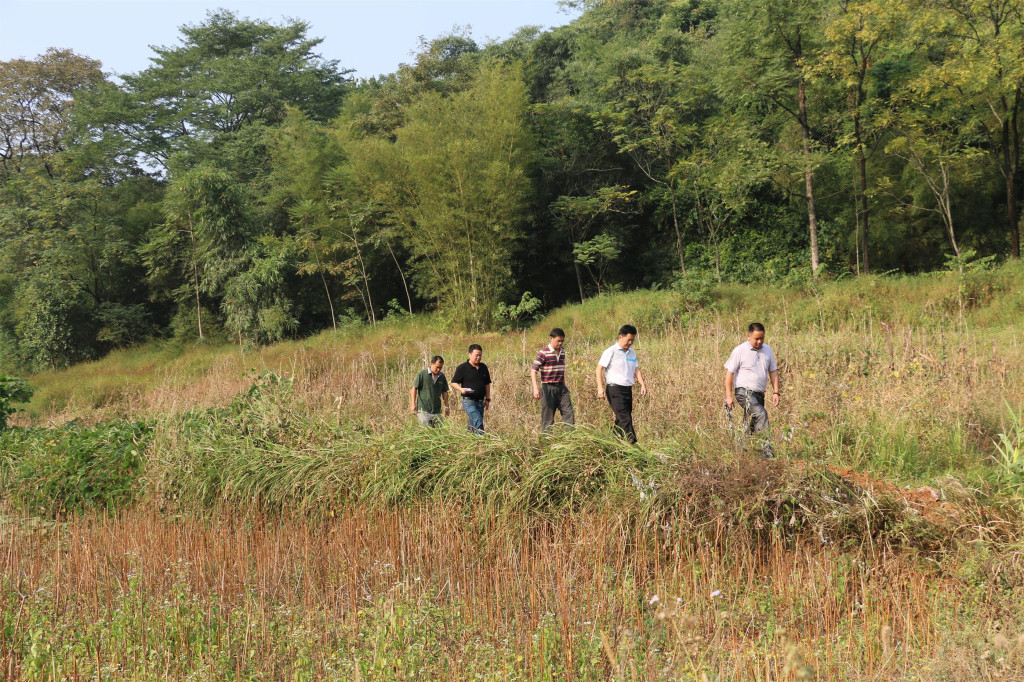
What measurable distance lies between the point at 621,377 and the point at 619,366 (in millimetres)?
114

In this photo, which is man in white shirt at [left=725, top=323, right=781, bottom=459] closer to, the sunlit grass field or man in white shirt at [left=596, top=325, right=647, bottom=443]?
the sunlit grass field

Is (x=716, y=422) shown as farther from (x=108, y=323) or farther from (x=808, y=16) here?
(x=108, y=323)

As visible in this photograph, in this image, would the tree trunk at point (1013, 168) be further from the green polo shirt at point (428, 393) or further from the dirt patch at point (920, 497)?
the dirt patch at point (920, 497)

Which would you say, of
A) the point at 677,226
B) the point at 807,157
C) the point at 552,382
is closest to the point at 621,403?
the point at 552,382

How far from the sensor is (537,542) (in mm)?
5348

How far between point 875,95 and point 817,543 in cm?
1886

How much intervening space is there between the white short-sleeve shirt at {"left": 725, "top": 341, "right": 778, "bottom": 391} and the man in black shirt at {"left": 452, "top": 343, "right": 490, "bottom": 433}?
2513 mm

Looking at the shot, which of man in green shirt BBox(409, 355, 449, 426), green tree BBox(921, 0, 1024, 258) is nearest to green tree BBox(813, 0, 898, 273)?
green tree BBox(921, 0, 1024, 258)

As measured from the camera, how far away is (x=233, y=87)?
3089 centimetres

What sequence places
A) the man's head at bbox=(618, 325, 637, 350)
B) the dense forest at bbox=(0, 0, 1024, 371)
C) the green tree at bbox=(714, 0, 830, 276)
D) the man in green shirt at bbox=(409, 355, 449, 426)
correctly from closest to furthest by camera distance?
the man's head at bbox=(618, 325, 637, 350), the man in green shirt at bbox=(409, 355, 449, 426), the green tree at bbox=(714, 0, 830, 276), the dense forest at bbox=(0, 0, 1024, 371)

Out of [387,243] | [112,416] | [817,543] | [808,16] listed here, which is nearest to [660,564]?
[817,543]

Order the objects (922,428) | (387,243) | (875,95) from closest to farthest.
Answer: (922,428) → (875,95) → (387,243)

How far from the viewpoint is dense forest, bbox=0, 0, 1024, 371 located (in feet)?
64.2

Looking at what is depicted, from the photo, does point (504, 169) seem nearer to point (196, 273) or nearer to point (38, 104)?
point (196, 273)
